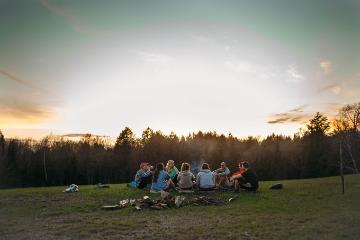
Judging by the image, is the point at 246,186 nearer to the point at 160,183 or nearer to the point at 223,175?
the point at 223,175

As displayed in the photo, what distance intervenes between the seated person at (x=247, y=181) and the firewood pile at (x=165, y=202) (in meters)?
2.48

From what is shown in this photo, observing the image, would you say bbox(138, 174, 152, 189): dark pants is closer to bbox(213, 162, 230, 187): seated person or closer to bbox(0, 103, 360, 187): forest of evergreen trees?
bbox(213, 162, 230, 187): seated person

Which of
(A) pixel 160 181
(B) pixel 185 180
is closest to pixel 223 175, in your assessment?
(B) pixel 185 180

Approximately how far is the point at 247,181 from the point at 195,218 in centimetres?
735

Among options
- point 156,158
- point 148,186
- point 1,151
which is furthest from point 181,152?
point 148,186

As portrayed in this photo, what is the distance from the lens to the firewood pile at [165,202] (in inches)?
730

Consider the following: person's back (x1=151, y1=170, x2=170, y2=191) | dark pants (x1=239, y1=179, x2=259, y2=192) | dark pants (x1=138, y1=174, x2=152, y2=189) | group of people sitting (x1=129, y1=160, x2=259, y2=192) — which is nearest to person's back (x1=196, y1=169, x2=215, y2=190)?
group of people sitting (x1=129, y1=160, x2=259, y2=192)

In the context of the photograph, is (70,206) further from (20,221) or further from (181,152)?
(181,152)

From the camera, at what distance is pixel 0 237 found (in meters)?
13.7

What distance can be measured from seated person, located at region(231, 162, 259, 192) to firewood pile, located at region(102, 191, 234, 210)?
2.48 meters

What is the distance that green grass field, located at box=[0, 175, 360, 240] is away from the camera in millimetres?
13055

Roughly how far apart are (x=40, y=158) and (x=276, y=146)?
5556 centimetres

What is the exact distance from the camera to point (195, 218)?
625 inches

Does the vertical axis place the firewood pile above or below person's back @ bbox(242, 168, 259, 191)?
below
